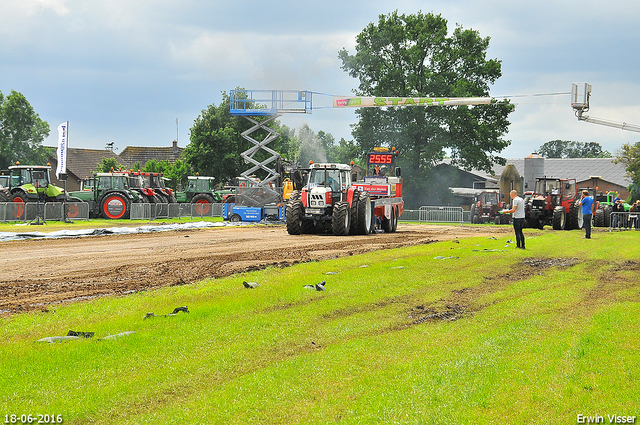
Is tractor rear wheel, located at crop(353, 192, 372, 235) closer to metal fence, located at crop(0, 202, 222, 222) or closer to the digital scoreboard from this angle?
the digital scoreboard

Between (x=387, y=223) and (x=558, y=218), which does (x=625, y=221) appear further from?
(x=387, y=223)

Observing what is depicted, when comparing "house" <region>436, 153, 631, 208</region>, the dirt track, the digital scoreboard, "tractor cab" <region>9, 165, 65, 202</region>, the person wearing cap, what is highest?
"house" <region>436, 153, 631, 208</region>

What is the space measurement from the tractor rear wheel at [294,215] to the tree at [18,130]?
52821 millimetres

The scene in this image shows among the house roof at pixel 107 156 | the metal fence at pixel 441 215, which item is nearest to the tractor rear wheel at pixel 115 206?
the metal fence at pixel 441 215

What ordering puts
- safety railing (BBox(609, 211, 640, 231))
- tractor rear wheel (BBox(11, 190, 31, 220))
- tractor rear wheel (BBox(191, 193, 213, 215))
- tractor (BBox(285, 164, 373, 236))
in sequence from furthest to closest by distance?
tractor rear wheel (BBox(191, 193, 213, 215)), safety railing (BBox(609, 211, 640, 231)), tractor rear wheel (BBox(11, 190, 31, 220)), tractor (BBox(285, 164, 373, 236))

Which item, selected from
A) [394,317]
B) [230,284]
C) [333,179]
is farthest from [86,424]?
[333,179]

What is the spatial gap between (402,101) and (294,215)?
99.1ft

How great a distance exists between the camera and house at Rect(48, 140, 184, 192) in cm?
8144

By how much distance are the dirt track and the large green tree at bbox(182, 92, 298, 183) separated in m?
40.4

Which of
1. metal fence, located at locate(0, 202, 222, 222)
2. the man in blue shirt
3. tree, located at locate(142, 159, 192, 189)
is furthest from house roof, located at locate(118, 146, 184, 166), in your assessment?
the man in blue shirt

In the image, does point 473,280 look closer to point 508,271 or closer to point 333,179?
point 508,271

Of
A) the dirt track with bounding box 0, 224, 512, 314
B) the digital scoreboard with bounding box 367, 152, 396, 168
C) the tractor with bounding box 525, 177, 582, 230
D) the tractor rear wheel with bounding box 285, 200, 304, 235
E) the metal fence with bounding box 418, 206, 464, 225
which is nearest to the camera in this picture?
the dirt track with bounding box 0, 224, 512, 314

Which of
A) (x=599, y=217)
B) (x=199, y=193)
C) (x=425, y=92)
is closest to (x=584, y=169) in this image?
(x=425, y=92)

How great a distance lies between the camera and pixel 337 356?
6.43 meters
